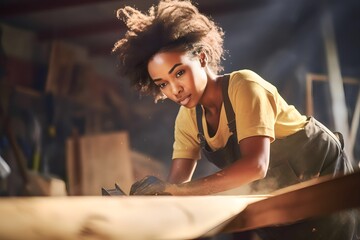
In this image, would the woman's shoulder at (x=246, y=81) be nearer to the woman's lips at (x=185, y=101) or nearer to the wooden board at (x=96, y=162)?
the woman's lips at (x=185, y=101)

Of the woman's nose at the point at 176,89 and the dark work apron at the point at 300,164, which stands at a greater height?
the woman's nose at the point at 176,89

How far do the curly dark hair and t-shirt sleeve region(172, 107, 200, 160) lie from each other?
A: 11 centimetres

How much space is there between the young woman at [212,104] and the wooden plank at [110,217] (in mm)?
347

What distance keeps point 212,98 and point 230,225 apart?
1.57 ft

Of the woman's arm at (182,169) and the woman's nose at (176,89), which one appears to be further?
the woman's arm at (182,169)

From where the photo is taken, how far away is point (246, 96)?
1.26 m

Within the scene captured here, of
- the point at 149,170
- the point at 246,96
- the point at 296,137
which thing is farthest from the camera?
the point at 149,170

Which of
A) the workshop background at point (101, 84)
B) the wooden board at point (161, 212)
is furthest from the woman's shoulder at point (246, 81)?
the workshop background at point (101, 84)

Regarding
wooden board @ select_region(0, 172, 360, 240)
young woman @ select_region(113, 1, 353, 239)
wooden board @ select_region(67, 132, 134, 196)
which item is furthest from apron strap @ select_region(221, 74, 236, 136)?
wooden board @ select_region(67, 132, 134, 196)

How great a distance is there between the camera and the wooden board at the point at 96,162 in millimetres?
3619

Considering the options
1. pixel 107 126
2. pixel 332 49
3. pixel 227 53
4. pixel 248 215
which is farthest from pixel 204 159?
pixel 107 126

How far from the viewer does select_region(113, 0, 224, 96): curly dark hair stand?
52.2 inches

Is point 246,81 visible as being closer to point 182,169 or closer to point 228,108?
point 228,108

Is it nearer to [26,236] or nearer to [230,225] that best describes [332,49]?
[230,225]
